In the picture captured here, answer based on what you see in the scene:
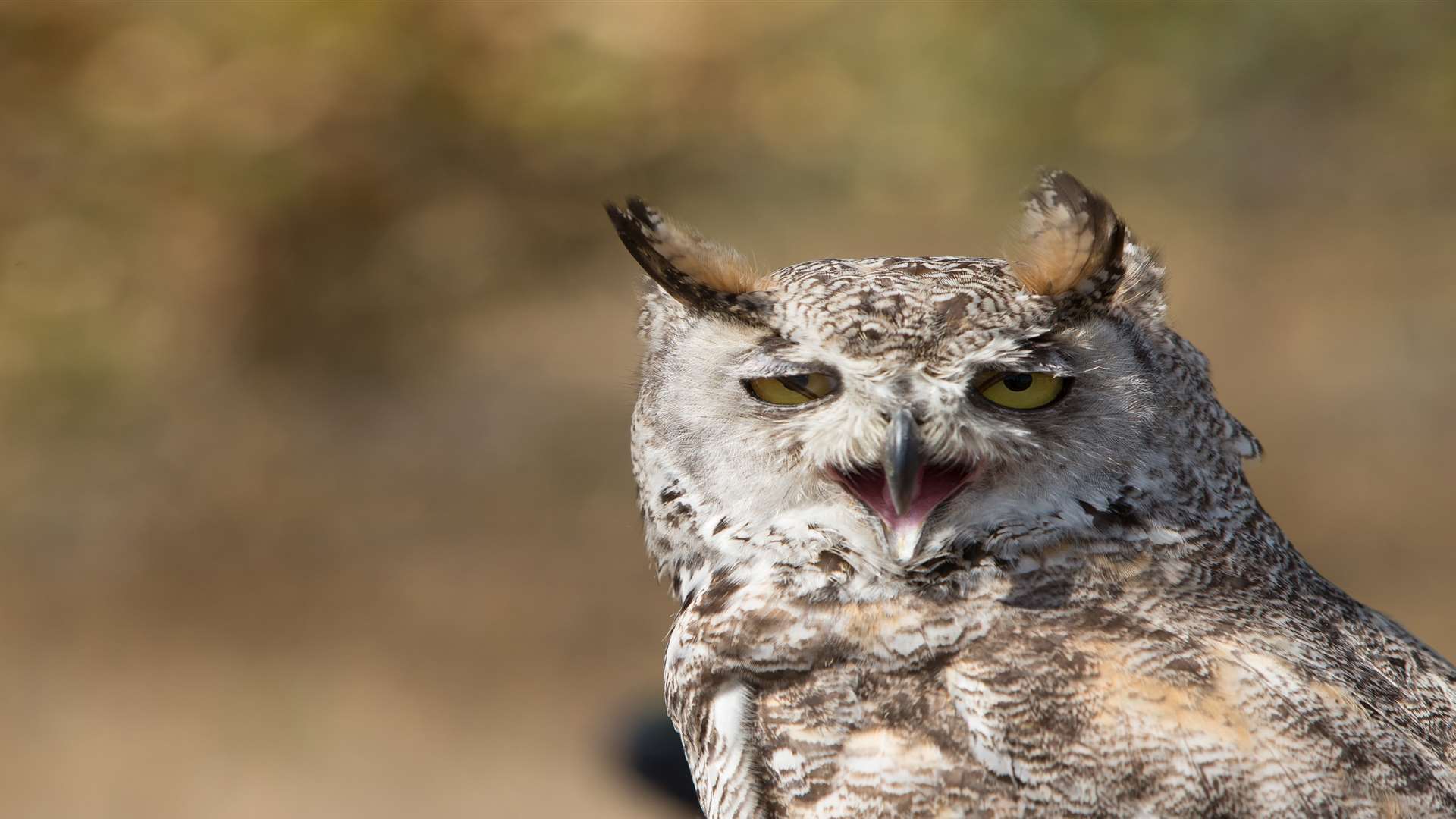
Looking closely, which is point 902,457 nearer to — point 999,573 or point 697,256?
point 999,573

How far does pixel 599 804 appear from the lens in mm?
3973

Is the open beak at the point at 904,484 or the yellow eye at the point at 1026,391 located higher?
the yellow eye at the point at 1026,391

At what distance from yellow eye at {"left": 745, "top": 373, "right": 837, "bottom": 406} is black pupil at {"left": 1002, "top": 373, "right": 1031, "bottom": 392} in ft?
0.54

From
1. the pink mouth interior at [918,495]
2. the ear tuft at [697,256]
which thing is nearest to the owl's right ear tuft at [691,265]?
the ear tuft at [697,256]

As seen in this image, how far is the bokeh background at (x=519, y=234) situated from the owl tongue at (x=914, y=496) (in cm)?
329

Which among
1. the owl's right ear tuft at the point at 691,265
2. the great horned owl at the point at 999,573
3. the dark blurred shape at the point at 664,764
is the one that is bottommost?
the dark blurred shape at the point at 664,764

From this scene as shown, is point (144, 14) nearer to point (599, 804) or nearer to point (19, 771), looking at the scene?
point (19, 771)

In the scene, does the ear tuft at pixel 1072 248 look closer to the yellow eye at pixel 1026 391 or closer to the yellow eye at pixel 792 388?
the yellow eye at pixel 1026 391

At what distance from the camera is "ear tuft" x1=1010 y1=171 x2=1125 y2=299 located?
3.91 feet

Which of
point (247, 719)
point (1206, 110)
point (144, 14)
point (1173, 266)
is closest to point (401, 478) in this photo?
point (247, 719)

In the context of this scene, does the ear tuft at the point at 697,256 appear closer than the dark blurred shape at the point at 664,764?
Yes

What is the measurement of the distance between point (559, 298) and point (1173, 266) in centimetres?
239

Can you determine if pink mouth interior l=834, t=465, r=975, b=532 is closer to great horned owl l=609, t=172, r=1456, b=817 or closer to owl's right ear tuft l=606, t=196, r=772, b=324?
great horned owl l=609, t=172, r=1456, b=817

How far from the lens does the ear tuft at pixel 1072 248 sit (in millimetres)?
1192
